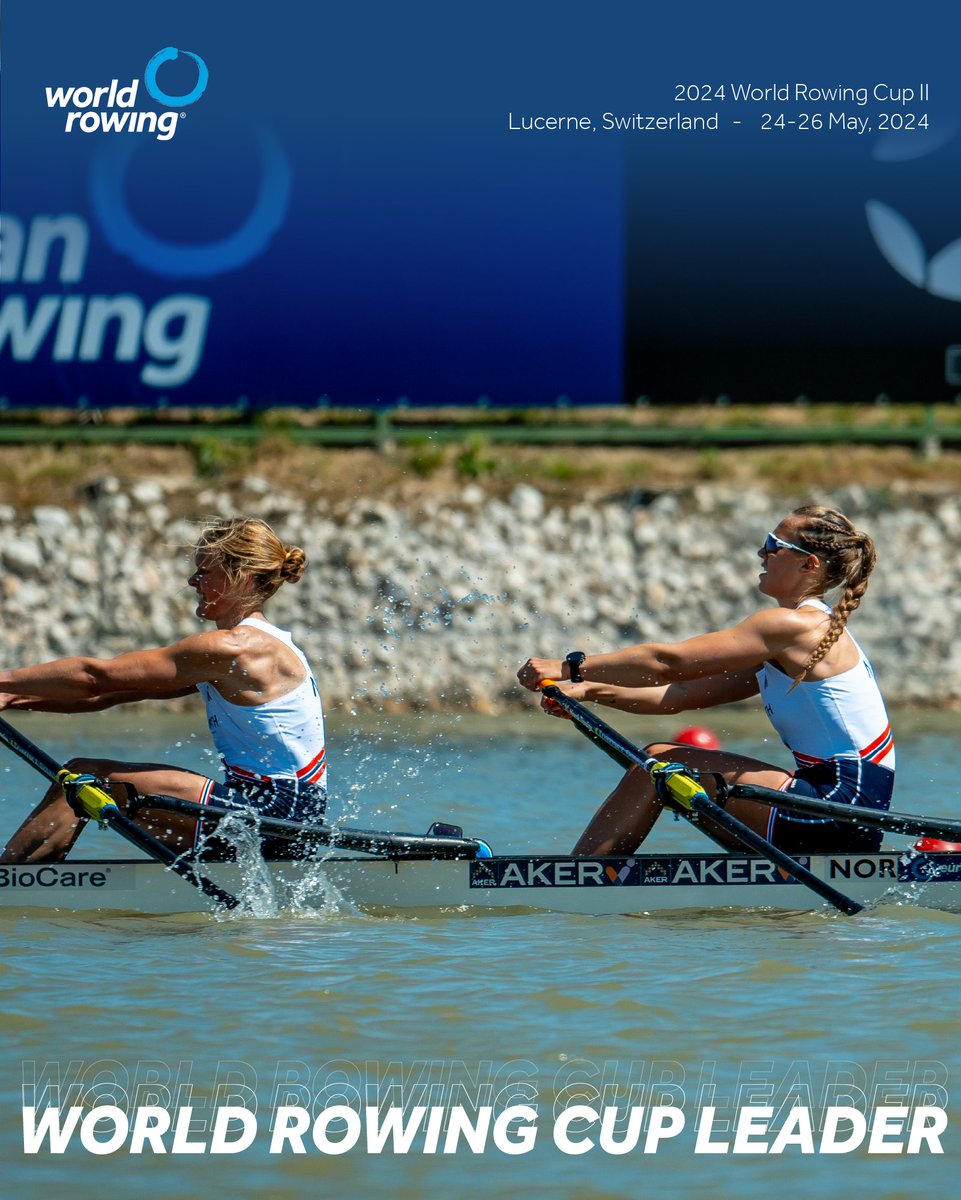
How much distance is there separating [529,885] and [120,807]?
1543 mm

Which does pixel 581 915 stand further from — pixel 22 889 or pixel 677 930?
pixel 22 889

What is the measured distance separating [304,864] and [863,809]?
2.06m

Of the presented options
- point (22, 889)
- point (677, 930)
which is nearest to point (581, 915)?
point (677, 930)

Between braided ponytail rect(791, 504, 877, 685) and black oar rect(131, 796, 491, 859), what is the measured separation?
1437mm

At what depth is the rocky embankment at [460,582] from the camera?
13.4 m

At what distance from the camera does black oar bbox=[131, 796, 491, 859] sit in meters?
6.10

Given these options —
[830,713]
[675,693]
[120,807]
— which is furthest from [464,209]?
[120,807]

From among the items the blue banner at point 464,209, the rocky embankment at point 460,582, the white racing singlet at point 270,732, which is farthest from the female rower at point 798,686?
the blue banner at point 464,209

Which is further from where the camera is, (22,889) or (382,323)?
(382,323)

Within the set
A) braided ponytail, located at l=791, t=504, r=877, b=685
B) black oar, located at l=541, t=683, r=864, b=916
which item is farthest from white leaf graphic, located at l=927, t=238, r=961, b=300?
black oar, located at l=541, t=683, r=864, b=916

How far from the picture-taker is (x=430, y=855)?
6.30 metres

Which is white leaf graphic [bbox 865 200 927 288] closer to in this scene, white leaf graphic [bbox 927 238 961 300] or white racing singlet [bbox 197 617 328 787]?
white leaf graphic [bbox 927 238 961 300]

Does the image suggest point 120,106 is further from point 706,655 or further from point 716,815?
point 716,815

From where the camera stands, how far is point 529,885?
6.26 metres
